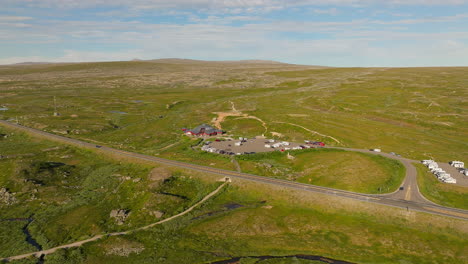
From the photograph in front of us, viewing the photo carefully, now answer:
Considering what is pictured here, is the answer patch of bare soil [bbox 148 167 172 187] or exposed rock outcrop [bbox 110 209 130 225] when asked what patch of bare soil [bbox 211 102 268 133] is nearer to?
patch of bare soil [bbox 148 167 172 187]

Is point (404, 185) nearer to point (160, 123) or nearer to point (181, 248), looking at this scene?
point (181, 248)

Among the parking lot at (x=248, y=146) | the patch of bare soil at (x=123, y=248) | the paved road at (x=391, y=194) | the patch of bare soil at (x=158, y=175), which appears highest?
the parking lot at (x=248, y=146)

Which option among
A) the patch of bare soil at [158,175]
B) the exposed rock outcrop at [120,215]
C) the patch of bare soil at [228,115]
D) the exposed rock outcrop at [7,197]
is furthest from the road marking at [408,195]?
the exposed rock outcrop at [7,197]

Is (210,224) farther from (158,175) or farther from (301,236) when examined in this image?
(158,175)

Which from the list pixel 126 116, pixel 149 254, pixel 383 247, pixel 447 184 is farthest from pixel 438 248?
pixel 126 116

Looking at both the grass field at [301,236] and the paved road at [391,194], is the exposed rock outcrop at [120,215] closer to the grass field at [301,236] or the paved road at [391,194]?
the grass field at [301,236]

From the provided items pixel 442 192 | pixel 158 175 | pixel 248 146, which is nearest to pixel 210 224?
pixel 158 175
